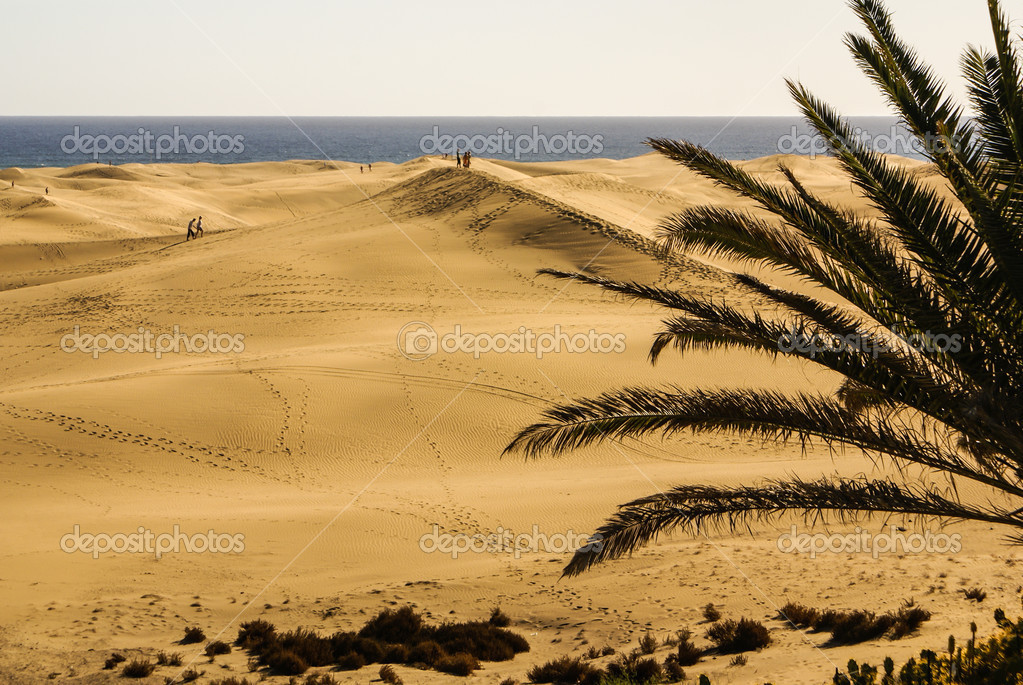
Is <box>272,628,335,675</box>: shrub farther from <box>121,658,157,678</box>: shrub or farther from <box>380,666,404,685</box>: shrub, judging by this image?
<box>121,658,157,678</box>: shrub

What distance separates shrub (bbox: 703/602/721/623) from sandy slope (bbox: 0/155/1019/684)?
23cm

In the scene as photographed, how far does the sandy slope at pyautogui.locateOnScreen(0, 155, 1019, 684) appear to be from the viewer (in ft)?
28.7

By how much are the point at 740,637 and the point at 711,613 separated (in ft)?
2.65

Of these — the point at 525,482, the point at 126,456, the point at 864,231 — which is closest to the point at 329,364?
the point at 126,456

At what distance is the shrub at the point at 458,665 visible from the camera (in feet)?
24.9

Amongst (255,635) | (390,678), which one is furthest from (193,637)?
(390,678)

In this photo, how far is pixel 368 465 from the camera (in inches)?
541

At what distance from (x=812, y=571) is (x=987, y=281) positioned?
5.13m

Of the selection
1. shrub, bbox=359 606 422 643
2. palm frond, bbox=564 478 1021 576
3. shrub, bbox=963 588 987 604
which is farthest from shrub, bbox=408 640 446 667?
shrub, bbox=963 588 987 604

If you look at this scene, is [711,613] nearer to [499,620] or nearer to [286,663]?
[499,620]

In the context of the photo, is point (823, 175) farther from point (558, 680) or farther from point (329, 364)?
point (558, 680)

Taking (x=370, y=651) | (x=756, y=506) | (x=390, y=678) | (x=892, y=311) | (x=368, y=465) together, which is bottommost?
(x=390, y=678)

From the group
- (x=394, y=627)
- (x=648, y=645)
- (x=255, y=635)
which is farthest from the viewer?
(x=394, y=627)

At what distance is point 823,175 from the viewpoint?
189 feet
